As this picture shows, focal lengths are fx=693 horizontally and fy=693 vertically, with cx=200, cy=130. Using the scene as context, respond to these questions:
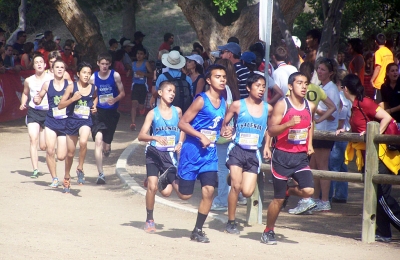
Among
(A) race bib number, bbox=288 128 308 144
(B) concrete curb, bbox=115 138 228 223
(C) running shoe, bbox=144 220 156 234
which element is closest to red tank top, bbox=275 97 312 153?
(A) race bib number, bbox=288 128 308 144

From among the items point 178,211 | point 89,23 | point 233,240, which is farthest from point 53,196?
point 89,23

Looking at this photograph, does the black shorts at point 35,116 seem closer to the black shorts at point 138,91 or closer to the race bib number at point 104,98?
the race bib number at point 104,98

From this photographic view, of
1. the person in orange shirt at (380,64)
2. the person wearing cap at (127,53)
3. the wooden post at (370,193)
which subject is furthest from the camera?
the person wearing cap at (127,53)

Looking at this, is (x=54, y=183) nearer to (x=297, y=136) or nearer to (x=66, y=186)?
(x=66, y=186)

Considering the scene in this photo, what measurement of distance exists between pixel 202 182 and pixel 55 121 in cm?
369

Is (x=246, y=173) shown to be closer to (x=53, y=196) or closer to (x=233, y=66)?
(x=233, y=66)

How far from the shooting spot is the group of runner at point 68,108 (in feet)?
33.5

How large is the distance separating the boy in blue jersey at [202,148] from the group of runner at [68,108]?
3209mm

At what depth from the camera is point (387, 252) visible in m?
7.14

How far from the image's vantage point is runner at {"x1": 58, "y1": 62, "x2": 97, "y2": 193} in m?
10.1

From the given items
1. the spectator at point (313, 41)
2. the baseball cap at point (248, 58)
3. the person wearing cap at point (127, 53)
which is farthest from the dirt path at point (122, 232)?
the person wearing cap at point (127, 53)

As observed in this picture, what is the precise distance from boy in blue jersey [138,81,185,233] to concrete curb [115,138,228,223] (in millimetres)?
1092

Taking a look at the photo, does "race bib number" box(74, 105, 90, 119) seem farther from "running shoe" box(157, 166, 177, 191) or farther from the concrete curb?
"running shoe" box(157, 166, 177, 191)

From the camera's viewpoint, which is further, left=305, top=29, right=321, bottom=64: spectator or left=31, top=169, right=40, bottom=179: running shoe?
left=305, top=29, right=321, bottom=64: spectator
